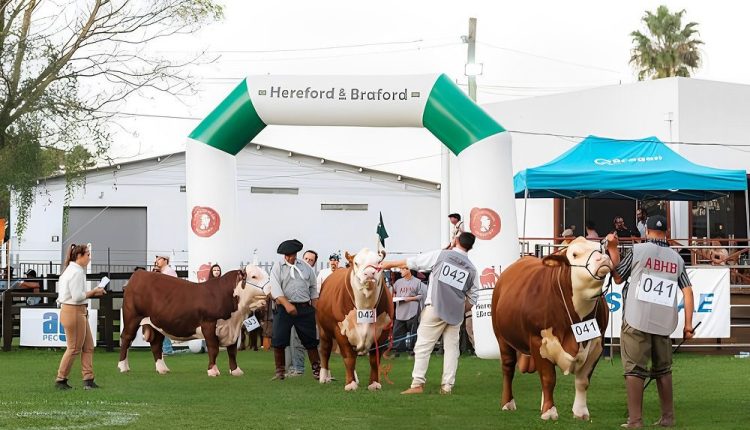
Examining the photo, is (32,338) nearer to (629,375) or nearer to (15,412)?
(15,412)

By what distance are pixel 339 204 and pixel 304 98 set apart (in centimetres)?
1994

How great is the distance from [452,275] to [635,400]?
11.0 ft

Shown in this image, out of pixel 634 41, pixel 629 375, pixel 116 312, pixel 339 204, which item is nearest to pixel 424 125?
pixel 116 312

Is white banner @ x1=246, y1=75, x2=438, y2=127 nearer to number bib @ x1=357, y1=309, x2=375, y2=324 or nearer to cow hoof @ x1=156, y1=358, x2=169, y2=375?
cow hoof @ x1=156, y1=358, x2=169, y2=375

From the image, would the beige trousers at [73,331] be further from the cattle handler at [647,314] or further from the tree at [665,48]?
the tree at [665,48]

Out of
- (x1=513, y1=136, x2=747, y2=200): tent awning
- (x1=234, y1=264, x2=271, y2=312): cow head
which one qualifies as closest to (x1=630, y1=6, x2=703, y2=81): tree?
(x1=513, y1=136, x2=747, y2=200): tent awning

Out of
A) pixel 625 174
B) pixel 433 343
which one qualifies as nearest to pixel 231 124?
pixel 433 343

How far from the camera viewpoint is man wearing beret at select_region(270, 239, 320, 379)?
15.3 metres

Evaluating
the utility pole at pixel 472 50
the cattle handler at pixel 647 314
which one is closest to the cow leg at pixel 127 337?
the cattle handler at pixel 647 314

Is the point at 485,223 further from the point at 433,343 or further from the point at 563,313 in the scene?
the point at 563,313

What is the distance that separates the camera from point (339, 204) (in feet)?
127

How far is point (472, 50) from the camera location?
93.7 ft

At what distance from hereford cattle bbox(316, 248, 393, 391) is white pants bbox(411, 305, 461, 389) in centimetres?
69

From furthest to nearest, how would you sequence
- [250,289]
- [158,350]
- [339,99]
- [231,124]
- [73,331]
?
[231,124] → [339,99] → [158,350] → [250,289] → [73,331]
